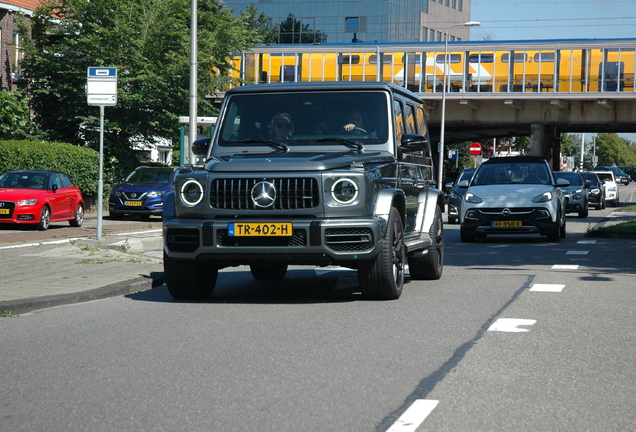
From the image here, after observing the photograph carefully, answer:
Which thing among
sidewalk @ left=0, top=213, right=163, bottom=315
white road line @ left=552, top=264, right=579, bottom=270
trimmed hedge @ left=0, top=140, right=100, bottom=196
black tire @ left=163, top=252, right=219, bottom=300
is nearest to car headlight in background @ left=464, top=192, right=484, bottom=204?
white road line @ left=552, top=264, right=579, bottom=270

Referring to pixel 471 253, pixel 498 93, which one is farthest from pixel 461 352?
pixel 498 93

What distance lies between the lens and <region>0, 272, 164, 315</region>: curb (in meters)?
8.36

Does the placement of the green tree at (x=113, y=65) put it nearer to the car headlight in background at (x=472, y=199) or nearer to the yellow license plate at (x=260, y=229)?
the car headlight in background at (x=472, y=199)

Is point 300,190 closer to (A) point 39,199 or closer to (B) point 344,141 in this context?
(B) point 344,141

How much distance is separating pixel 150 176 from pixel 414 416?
79.0 feet

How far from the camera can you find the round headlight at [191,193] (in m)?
8.49

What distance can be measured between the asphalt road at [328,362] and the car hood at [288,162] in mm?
1268

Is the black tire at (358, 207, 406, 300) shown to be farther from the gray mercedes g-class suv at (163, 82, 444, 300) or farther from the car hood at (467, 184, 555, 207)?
the car hood at (467, 184, 555, 207)

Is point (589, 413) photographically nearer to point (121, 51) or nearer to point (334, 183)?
point (334, 183)

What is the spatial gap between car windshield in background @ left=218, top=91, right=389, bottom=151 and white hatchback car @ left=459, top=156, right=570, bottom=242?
27.0ft

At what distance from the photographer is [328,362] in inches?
230

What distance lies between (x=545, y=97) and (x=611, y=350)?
45948 millimetres

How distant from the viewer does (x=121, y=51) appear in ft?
109

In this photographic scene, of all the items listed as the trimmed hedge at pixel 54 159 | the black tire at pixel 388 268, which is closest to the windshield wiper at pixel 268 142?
the black tire at pixel 388 268
